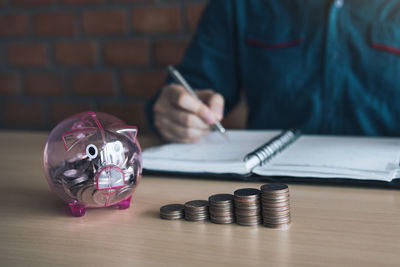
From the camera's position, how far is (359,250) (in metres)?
0.50

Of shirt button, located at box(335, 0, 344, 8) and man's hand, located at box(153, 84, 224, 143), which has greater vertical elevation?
shirt button, located at box(335, 0, 344, 8)

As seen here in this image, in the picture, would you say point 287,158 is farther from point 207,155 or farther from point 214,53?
point 214,53

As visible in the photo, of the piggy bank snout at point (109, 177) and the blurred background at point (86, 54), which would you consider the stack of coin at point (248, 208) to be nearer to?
the piggy bank snout at point (109, 177)

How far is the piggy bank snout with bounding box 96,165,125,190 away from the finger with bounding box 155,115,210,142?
0.40 metres

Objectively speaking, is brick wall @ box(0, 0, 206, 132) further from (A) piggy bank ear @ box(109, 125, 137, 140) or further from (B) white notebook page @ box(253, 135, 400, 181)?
(A) piggy bank ear @ box(109, 125, 137, 140)

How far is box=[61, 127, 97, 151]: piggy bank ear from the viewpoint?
1.99ft

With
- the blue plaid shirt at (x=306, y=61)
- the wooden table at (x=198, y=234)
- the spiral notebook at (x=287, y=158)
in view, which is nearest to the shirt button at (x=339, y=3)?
the blue plaid shirt at (x=306, y=61)

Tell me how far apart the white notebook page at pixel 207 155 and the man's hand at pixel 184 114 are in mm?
30

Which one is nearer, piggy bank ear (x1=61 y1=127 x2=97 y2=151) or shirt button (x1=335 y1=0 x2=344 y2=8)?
piggy bank ear (x1=61 y1=127 x2=97 y2=151)

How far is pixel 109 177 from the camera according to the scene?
597 millimetres

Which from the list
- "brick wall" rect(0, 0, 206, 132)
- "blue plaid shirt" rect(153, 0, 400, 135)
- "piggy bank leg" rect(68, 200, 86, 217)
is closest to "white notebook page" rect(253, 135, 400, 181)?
"piggy bank leg" rect(68, 200, 86, 217)

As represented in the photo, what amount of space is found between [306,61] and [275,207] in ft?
2.90

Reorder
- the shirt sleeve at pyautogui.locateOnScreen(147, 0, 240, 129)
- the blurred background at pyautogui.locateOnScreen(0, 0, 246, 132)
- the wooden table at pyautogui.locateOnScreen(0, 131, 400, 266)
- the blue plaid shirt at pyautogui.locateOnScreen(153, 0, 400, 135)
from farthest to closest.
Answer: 1. the blurred background at pyautogui.locateOnScreen(0, 0, 246, 132)
2. the shirt sleeve at pyautogui.locateOnScreen(147, 0, 240, 129)
3. the blue plaid shirt at pyautogui.locateOnScreen(153, 0, 400, 135)
4. the wooden table at pyautogui.locateOnScreen(0, 131, 400, 266)

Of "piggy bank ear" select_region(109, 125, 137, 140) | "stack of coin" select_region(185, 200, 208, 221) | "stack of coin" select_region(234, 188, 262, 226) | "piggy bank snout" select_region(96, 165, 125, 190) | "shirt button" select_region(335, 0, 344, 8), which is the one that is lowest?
"stack of coin" select_region(185, 200, 208, 221)
